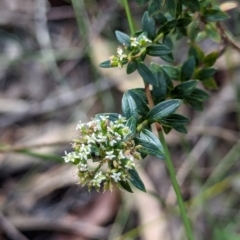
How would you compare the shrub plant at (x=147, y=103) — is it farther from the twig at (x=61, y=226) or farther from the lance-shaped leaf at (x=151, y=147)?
the twig at (x=61, y=226)

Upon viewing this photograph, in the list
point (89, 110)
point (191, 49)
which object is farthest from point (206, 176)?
point (191, 49)

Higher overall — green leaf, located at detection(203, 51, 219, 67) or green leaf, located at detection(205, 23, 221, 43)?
green leaf, located at detection(205, 23, 221, 43)

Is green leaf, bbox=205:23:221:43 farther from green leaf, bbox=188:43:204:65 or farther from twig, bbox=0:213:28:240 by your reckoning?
twig, bbox=0:213:28:240

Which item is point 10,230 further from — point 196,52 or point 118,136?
point 118,136

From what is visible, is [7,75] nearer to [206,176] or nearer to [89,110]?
[89,110]

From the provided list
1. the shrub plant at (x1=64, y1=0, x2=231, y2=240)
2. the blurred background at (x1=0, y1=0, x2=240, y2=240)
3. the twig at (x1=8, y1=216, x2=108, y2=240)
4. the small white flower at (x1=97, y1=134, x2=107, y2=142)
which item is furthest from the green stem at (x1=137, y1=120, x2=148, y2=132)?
the twig at (x1=8, y1=216, x2=108, y2=240)

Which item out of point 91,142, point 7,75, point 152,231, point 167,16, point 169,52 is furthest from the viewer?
point 7,75
